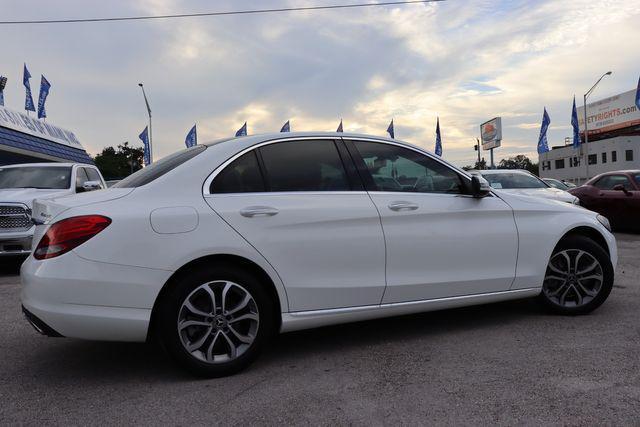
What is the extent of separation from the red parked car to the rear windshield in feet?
33.2

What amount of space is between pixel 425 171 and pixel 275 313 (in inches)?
64.7

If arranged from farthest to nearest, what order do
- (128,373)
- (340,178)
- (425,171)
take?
(425,171)
(340,178)
(128,373)

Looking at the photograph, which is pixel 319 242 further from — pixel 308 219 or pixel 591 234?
pixel 591 234

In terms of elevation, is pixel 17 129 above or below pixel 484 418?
above

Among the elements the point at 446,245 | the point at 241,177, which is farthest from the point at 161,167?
the point at 446,245

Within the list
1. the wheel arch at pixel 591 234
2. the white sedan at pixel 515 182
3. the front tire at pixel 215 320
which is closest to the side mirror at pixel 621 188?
the white sedan at pixel 515 182

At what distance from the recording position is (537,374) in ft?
10.7

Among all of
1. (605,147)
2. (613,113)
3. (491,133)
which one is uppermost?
(613,113)

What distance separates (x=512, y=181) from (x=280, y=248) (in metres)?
8.66

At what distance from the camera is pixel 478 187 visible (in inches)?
163

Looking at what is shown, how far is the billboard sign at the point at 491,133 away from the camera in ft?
204

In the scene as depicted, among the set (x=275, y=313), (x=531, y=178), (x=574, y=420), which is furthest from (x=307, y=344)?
(x=531, y=178)

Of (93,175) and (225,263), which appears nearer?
(225,263)

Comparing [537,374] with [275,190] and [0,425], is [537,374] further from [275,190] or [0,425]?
[0,425]
